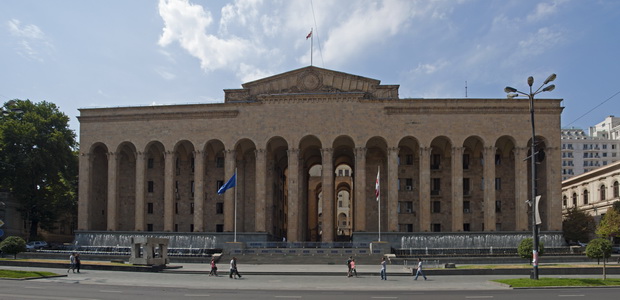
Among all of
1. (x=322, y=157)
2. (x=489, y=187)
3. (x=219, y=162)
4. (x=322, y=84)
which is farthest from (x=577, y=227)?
(x=219, y=162)

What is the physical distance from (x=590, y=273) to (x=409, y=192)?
89.8 ft

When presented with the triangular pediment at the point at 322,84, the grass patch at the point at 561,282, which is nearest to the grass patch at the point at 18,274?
the grass patch at the point at 561,282

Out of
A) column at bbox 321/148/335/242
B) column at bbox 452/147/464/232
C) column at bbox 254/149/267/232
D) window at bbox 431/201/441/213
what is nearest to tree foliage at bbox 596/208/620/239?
column at bbox 452/147/464/232

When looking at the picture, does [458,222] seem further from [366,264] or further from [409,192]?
[366,264]

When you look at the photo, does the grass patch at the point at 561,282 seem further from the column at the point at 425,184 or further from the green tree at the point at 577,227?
the green tree at the point at 577,227

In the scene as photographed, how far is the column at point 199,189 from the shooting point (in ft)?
193

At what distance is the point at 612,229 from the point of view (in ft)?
175

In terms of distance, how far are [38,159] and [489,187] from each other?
45105 mm

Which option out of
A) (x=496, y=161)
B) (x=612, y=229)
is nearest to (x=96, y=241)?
(x=496, y=161)

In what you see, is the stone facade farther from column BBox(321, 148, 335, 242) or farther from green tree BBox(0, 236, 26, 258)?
green tree BBox(0, 236, 26, 258)

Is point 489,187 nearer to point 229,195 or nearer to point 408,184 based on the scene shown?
point 408,184

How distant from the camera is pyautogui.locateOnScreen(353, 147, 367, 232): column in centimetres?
5669

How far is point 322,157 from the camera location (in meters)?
57.8

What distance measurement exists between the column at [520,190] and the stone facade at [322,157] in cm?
10
